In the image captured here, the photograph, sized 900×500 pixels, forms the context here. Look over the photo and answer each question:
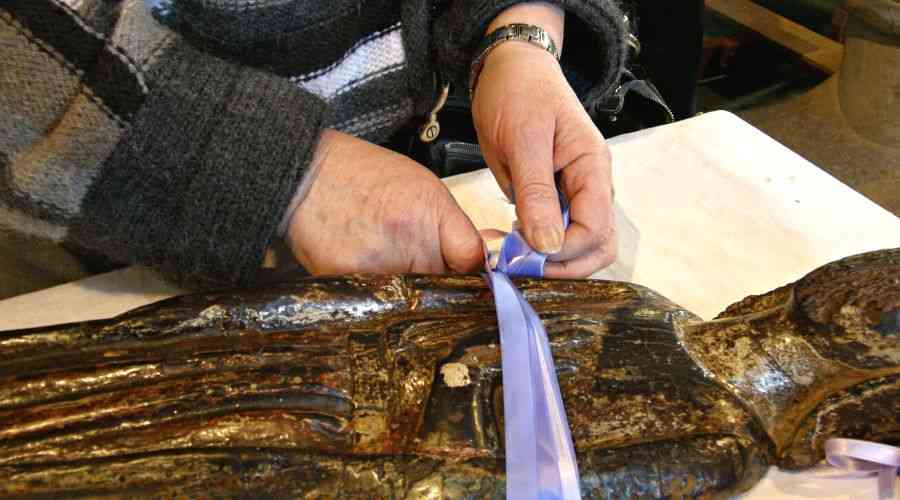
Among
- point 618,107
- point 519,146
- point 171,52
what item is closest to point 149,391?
point 171,52

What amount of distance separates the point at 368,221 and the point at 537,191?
218 millimetres

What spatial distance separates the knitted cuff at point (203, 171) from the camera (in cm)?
84

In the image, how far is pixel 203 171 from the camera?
2.77ft

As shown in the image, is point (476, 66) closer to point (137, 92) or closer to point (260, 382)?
point (137, 92)

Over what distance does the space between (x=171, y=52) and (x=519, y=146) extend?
17.7 inches

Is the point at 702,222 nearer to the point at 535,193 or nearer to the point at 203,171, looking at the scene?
the point at 535,193

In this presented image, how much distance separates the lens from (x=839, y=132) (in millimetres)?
2475

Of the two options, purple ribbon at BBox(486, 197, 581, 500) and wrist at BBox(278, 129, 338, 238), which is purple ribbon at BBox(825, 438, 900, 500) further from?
wrist at BBox(278, 129, 338, 238)

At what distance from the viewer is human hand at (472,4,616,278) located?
3.00ft

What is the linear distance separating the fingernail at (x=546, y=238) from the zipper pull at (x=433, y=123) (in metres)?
0.41

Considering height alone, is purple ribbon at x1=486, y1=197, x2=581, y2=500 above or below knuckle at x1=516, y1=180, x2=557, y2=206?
below

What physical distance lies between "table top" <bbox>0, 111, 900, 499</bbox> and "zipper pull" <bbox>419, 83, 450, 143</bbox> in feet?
0.30

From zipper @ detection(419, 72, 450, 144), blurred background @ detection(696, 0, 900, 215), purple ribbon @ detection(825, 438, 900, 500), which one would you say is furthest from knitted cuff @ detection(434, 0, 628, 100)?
blurred background @ detection(696, 0, 900, 215)

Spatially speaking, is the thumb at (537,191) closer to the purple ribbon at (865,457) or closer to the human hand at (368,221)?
the human hand at (368,221)
